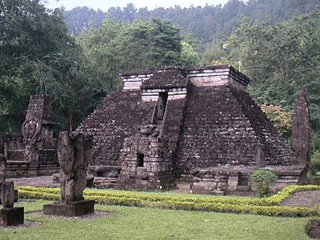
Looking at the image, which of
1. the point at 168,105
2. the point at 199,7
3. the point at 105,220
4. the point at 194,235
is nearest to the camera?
the point at 194,235

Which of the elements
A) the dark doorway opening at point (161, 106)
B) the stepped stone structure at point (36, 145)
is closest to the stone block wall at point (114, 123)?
the dark doorway opening at point (161, 106)

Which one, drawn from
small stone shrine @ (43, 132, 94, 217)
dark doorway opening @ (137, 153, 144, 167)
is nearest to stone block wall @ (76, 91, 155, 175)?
dark doorway opening @ (137, 153, 144, 167)

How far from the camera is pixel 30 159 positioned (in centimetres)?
2219

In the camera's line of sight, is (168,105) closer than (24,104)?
Yes

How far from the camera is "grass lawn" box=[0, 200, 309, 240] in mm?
8195

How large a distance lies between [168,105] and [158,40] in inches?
989

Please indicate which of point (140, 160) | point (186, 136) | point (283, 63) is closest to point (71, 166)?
point (140, 160)

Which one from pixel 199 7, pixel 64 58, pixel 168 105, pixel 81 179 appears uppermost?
pixel 199 7

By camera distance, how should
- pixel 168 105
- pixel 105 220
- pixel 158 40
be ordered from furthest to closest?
pixel 158 40, pixel 168 105, pixel 105 220

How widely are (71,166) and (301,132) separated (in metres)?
10.5

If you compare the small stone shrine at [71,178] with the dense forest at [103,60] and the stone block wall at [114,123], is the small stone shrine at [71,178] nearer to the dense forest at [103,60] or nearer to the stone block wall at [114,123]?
the stone block wall at [114,123]

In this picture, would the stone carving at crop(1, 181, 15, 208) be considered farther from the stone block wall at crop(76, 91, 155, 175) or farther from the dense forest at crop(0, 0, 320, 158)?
the dense forest at crop(0, 0, 320, 158)

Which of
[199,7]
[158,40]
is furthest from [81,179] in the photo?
[199,7]

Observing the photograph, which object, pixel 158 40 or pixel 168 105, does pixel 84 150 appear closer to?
pixel 168 105
